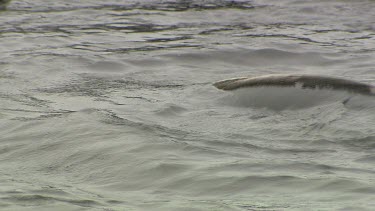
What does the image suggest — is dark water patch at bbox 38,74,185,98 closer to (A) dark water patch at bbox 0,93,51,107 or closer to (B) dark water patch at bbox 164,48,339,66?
(A) dark water patch at bbox 0,93,51,107

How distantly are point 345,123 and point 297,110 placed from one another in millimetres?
457

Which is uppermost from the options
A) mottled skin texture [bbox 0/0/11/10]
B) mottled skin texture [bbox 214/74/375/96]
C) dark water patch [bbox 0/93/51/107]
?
mottled skin texture [bbox 214/74/375/96]

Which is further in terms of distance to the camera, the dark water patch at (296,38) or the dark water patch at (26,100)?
the dark water patch at (296,38)

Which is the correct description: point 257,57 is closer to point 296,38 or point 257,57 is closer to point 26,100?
point 296,38

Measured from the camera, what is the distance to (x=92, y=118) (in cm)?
467

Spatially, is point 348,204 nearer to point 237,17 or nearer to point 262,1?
point 237,17

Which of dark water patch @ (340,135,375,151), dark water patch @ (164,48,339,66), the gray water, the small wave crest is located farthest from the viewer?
dark water patch @ (164,48,339,66)

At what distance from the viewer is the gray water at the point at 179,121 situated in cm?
305

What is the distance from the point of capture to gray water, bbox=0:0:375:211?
3.05 meters

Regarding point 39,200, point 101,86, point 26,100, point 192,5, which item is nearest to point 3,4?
point 192,5

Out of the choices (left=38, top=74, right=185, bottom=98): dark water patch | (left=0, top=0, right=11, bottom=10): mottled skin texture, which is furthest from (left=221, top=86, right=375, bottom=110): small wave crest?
(left=0, top=0, right=11, bottom=10): mottled skin texture

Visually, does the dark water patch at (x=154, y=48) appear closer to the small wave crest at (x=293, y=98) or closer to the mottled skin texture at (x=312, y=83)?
the mottled skin texture at (x=312, y=83)

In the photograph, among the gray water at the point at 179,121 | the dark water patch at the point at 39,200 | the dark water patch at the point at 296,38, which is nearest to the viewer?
the dark water patch at the point at 39,200

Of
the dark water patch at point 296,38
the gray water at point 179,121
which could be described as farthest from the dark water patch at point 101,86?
the dark water patch at point 296,38
